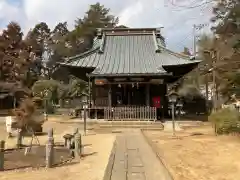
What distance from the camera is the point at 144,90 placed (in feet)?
91.4

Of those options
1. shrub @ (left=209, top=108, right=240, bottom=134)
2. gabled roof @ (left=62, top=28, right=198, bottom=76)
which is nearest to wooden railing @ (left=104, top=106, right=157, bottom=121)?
gabled roof @ (left=62, top=28, right=198, bottom=76)

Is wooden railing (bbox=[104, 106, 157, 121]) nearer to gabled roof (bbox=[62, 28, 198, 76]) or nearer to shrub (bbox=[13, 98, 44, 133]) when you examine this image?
gabled roof (bbox=[62, 28, 198, 76])

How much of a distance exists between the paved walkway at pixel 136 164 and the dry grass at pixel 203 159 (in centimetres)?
35

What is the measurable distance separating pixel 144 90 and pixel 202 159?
56.0 ft

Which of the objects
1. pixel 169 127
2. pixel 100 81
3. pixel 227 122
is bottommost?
pixel 169 127

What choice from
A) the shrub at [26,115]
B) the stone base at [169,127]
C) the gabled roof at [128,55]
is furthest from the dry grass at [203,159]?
the gabled roof at [128,55]

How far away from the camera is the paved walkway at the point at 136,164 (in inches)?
323

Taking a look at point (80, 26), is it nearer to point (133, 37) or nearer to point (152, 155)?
point (133, 37)

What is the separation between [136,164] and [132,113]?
50.6 ft

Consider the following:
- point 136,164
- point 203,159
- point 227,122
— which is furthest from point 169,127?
point 136,164

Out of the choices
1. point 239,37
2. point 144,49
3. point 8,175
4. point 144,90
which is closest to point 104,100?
point 144,90

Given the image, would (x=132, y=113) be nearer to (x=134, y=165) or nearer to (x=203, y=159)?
(x=203, y=159)

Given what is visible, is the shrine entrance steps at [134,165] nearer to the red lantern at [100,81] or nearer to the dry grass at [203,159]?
the dry grass at [203,159]

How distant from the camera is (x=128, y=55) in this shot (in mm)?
29344
